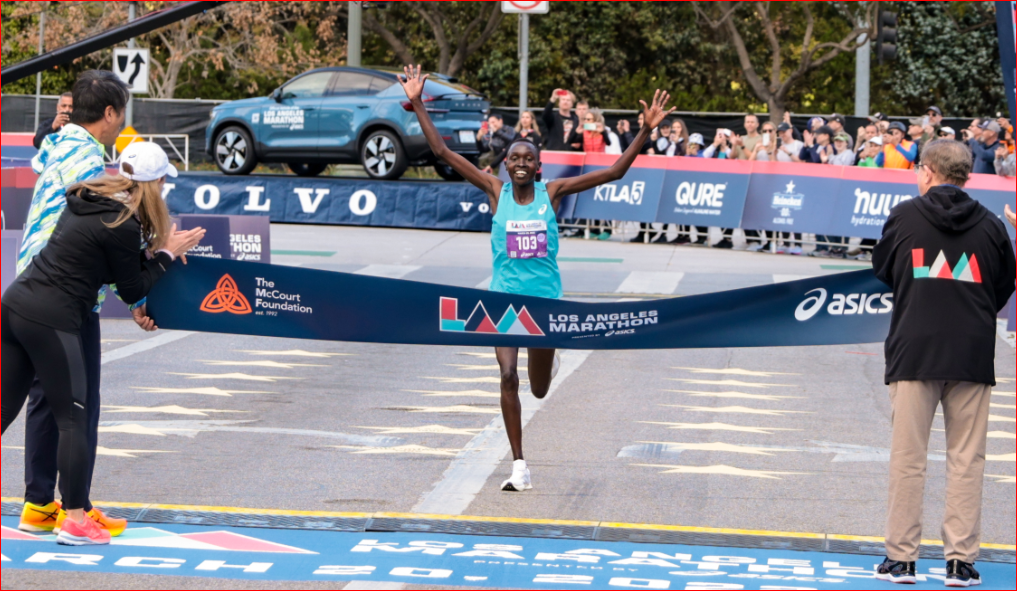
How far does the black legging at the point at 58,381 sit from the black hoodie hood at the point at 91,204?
51 centimetres

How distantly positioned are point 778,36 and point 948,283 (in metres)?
44.7

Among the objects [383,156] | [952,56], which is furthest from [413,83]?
[952,56]

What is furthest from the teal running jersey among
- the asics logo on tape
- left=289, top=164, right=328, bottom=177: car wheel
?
left=289, top=164, right=328, bottom=177: car wheel

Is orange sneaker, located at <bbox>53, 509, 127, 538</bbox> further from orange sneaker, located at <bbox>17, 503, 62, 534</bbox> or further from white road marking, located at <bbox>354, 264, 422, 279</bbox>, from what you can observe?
white road marking, located at <bbox>354, 264, 422, 279</bbox>

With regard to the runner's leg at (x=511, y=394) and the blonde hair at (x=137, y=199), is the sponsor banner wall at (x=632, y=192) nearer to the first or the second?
the runner's leg at (x=511, y=394)

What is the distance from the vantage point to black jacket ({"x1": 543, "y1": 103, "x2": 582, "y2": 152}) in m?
22.5

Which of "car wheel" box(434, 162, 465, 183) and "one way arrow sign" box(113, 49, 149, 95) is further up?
"one way arrow sign" box(113, 49, 149, 95)

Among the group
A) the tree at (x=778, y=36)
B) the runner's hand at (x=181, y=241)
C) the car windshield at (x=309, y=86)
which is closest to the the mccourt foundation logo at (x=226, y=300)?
the runner's hand at (x=181, y=241)

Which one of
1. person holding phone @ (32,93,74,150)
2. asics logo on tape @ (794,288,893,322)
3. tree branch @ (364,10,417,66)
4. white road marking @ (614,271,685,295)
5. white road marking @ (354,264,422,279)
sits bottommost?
white road marking @ (354,264,422,279)

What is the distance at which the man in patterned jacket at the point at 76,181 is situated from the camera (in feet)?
19.1

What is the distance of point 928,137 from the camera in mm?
18906

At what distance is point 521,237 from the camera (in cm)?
725

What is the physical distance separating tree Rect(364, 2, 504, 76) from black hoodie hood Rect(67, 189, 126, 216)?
37.1m

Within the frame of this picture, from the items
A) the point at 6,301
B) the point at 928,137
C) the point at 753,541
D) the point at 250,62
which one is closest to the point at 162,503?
the point at 6,301
